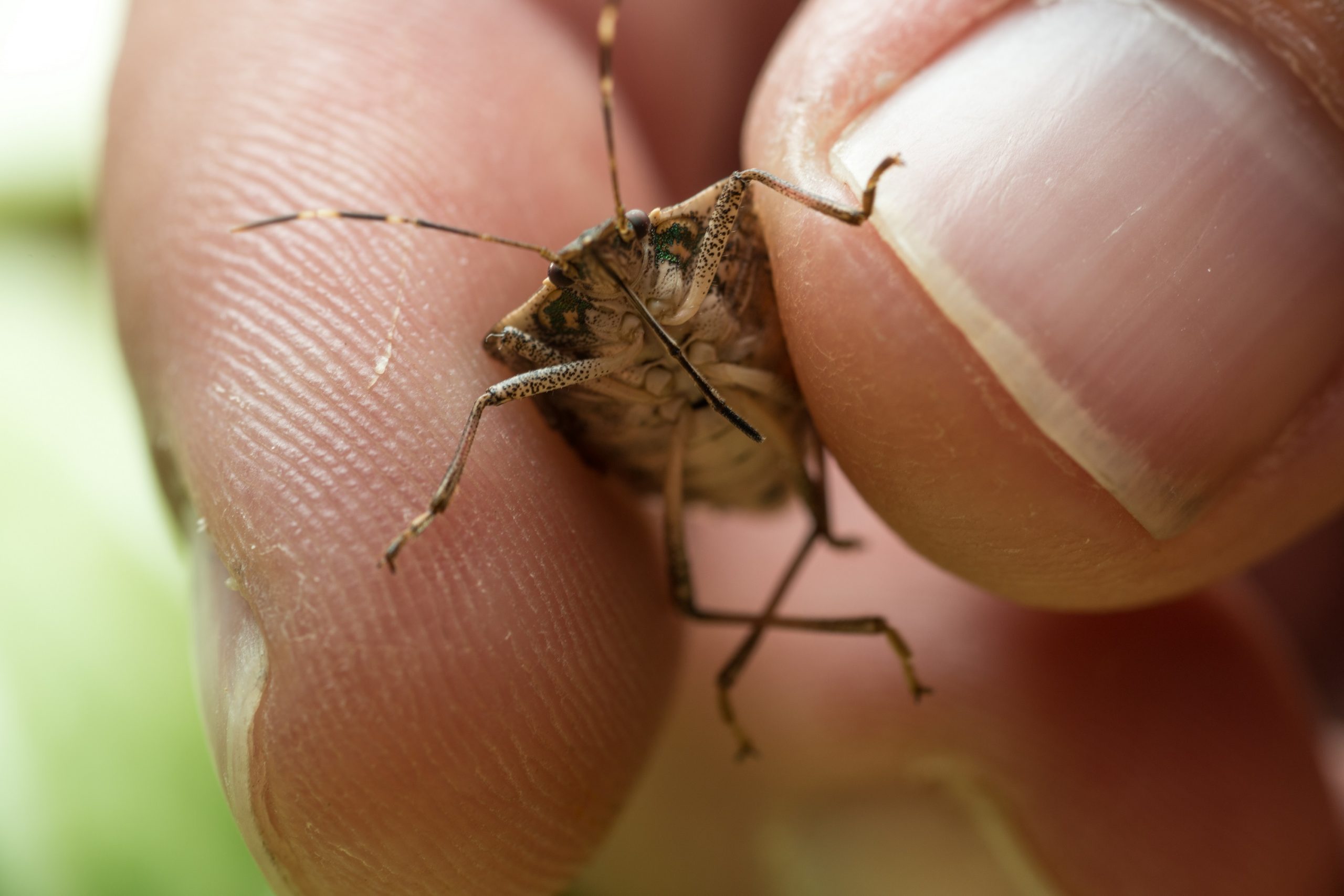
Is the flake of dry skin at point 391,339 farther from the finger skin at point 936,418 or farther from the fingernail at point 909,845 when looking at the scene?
the fingernail at point 909,845

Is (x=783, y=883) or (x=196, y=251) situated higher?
(x=196, y=251)

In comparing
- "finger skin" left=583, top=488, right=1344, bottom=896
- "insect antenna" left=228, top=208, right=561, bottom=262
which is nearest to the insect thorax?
"insect antenna" left=228, top=208, right=561, bottom=262

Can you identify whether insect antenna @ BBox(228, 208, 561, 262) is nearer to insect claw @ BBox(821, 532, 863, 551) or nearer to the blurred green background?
the blurred green background

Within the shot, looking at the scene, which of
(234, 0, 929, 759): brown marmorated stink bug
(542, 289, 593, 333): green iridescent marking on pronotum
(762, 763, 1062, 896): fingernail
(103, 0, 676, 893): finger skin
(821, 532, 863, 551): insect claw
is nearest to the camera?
(103, 0, 676, 893): finger skin

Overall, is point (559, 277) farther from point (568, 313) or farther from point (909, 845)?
point (909, 845)

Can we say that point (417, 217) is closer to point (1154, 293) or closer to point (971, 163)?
point (971, 163)

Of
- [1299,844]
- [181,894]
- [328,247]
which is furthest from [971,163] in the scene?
[181,894]

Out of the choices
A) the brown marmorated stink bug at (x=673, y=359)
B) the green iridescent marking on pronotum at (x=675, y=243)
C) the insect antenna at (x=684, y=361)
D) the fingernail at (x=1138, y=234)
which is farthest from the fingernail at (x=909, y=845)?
the green iridescent marking on pronotum at (x=675, y=243)
